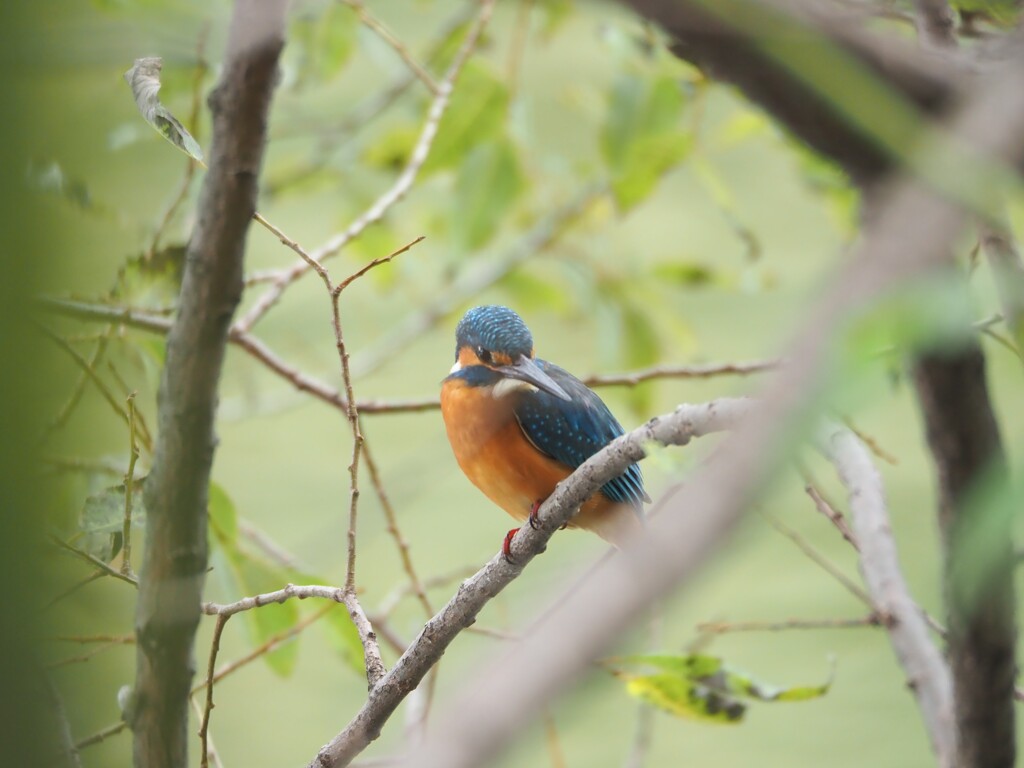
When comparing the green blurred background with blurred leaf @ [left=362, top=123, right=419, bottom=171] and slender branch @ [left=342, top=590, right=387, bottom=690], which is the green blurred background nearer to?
blurred leaf @ [left=362, top=123, right=419, bottom=171]

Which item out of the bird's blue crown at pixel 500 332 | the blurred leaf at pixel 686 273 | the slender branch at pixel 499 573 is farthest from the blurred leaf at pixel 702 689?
the blurred leaf at pixel 686 273

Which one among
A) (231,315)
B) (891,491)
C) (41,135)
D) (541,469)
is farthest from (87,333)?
(891,491)

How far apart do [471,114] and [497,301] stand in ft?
3.02

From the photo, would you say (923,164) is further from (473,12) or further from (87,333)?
(473,12)

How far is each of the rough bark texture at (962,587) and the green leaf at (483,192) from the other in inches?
39.4

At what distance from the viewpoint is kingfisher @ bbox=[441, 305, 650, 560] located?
3.49 ft

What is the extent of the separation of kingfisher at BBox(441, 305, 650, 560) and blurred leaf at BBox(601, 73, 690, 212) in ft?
1.17

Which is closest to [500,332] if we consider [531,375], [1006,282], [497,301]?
[531,375]

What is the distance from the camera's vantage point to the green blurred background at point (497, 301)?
3.77ft

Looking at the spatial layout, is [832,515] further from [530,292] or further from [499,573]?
[530,292]

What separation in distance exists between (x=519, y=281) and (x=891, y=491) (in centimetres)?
120

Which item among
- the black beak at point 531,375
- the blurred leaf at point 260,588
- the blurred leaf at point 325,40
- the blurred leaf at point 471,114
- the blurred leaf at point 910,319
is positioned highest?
the blurred leaf at point 325,40

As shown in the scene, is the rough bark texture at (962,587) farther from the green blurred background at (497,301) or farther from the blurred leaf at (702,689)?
the blurred leaf at (702,689)

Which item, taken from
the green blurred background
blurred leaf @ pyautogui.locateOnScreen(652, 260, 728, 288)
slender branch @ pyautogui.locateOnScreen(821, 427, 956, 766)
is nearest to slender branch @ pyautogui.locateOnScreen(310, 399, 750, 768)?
the green blurred background
